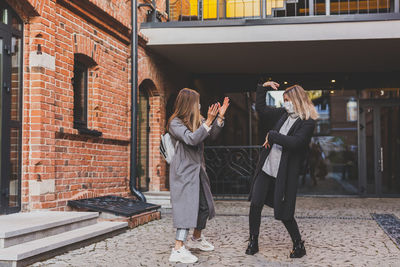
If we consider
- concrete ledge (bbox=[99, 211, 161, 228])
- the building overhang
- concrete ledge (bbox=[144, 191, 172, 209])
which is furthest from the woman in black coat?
the building overhang

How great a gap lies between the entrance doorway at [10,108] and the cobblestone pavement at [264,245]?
1.30 meters

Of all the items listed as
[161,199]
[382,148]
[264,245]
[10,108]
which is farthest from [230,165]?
[10,108]

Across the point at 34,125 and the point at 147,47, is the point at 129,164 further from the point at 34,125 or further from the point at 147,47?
the point at 34,125

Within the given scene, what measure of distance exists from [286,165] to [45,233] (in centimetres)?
253

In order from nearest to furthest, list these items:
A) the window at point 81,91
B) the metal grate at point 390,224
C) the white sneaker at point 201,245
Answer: the white sneaker at point 201,245, the metal grate at point 390,224, the window at point 81,91

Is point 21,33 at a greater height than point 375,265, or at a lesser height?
greater

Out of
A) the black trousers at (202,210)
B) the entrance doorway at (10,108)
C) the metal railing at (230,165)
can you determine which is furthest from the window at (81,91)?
the metal railing at (230,165)

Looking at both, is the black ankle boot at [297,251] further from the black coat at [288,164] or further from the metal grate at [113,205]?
the metal grate at [113,205]

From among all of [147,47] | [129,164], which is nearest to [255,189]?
[129,164]

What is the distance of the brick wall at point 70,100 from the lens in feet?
19.9

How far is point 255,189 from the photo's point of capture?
4.76m

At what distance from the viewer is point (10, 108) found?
5875mm

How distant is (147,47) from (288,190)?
5953 millimetres

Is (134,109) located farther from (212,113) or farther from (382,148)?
(382,148)
